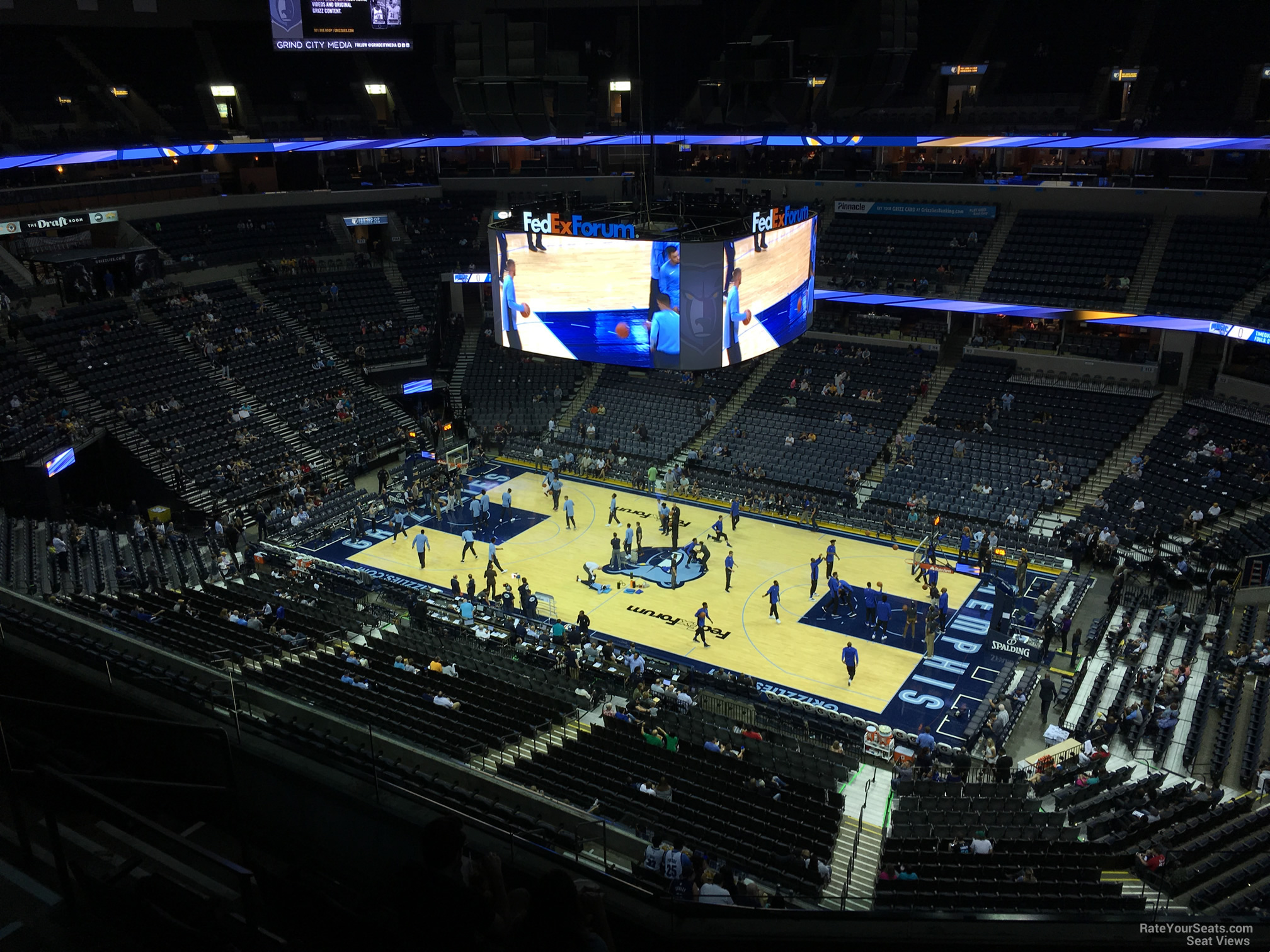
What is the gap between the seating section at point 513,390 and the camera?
133ft

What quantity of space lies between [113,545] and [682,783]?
19.5 meters

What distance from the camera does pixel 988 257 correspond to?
3916 centimetres

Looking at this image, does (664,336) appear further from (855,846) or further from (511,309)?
(855,846)

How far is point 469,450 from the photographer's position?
3916 cm

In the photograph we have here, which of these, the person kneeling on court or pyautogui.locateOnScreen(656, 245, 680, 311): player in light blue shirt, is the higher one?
pyautogui.locateOnScreen(656, 245, 680, 311): player in light blue shirt

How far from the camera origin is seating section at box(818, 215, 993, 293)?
129 feet

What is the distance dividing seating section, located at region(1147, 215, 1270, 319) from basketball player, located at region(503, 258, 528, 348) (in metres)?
23.8

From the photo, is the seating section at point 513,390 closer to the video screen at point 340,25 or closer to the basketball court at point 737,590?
the basketball court at point 737,590

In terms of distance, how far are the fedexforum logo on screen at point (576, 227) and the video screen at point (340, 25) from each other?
2636cm

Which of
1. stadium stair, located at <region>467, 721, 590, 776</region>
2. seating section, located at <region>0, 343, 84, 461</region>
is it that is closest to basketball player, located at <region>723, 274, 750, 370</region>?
stadium stair, located at <region>467, 721, 590, 776</region>

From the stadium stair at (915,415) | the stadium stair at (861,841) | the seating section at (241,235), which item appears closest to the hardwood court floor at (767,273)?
the stadium stair at (861,841)

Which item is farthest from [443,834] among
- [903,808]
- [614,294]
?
[614,294]

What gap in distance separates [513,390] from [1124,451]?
78.7 ft

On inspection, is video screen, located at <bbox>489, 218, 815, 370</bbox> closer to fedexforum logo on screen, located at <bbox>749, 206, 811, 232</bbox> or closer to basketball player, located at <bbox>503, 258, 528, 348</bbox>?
basketball player, located at <bbox>503, 258, 528, 348</bbox>
